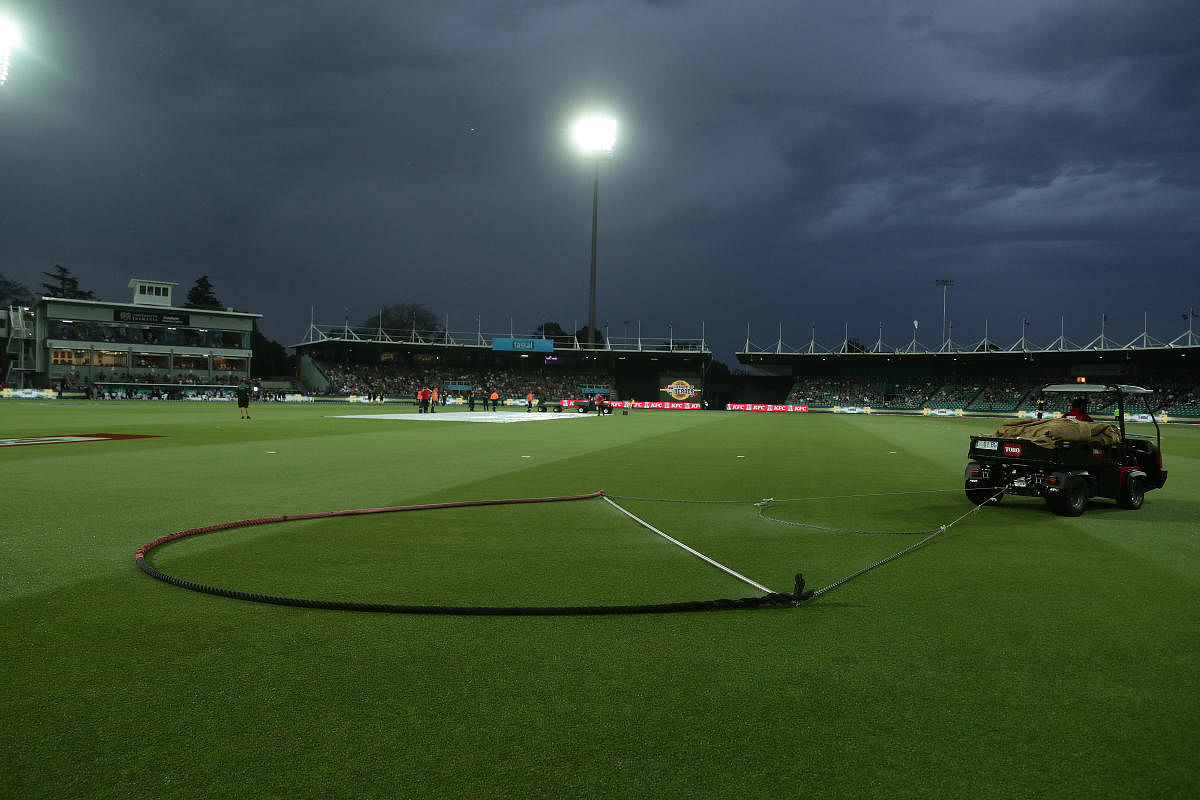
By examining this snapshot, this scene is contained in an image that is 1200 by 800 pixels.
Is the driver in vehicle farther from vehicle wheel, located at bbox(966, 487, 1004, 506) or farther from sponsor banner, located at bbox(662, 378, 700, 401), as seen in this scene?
sponsor banner, located at bbox(662, 378, 700, 401)

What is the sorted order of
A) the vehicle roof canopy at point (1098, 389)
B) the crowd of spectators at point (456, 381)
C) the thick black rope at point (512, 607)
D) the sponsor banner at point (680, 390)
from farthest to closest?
the crowd of spectators at point (456, 381)
the sponsor banner at point (680, 390)
the vehicle roof canopy at point (1098, 389)
the thick black rope at point (512, 607)

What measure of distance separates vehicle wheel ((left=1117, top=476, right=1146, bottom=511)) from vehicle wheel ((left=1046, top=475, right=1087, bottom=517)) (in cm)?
92

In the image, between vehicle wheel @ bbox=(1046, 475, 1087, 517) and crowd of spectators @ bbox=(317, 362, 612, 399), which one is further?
crowd of spectators @ bbox=(317, 362, 612, 399)

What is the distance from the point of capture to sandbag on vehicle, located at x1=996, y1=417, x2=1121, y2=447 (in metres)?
10.1

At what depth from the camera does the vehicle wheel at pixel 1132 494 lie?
10633mm

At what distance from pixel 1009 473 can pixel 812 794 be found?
376 inches

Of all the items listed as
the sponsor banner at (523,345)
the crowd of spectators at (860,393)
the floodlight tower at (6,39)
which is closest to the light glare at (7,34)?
the floodlight tower at (6,39)

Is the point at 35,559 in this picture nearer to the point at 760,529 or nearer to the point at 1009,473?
the point at 760,529

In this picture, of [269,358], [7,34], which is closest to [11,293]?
[269,358]

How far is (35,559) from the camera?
6.51 metres

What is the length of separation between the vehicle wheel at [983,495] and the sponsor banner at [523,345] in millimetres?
76528

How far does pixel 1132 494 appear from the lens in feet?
35.4

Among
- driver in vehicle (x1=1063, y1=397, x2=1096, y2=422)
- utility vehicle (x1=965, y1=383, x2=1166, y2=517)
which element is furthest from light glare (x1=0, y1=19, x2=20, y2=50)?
driver in vehicle (x1=1063, y1=397, x2=1096, y2=422)

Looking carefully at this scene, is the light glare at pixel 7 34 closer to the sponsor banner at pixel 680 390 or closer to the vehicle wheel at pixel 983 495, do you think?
the vehicle wheel at pixel 983 495
